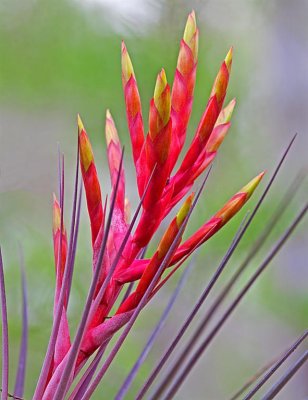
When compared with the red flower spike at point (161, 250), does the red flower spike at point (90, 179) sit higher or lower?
higher

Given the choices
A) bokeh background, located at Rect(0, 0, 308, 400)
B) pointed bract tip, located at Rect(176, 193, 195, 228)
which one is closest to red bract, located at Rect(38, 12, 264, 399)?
pointed bract tip, located at Rect(176, 193, 195, 228)

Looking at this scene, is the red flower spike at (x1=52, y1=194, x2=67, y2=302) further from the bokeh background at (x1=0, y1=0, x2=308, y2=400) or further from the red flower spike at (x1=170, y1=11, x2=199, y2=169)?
the bokeh background at (x1=0, y1=0, x2=308, y2=400)

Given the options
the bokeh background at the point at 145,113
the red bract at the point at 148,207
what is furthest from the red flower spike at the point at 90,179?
the bokeh background at the point at 145,113

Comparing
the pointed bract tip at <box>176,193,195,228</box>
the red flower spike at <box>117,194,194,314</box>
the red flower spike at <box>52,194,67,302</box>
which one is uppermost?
the red flower spike at <box>52,194,67,302</box>

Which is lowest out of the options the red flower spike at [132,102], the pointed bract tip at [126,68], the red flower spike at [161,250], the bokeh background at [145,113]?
the red flower spike at [161,250]

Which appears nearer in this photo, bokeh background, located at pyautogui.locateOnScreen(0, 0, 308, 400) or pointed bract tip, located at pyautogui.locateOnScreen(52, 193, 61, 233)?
pointed bract tip, located at pyautogui.locateOnScreen(52, 193, 61, 233)

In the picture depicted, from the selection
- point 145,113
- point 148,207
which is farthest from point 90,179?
point 145,113

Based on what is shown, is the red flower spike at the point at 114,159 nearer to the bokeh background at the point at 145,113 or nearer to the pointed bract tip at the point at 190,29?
the pointed bract tip at the point at 190,29
